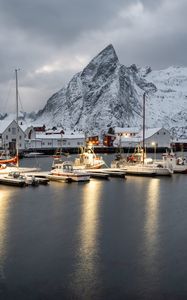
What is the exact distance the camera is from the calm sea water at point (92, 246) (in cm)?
1917

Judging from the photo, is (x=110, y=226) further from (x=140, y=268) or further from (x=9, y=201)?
(x=9, y=201)

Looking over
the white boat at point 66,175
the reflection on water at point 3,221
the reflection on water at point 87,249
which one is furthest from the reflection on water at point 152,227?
the white boat at point 66,175

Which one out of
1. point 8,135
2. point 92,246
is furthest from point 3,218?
point 8,135

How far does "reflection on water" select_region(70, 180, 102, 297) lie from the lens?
64.3ft

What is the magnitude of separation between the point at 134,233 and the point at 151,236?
1224 mm

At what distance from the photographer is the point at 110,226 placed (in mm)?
30125

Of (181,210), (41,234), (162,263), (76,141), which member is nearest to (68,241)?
(41,234)

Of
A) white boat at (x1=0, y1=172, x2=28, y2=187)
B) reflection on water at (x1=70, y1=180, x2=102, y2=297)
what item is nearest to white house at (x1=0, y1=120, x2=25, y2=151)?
white boat at (x1=0, y1=172, x2=28, y2=187)

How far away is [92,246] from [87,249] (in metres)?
0.67

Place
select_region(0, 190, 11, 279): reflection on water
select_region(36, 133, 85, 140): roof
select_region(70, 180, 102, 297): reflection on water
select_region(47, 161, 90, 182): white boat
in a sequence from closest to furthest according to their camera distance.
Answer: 1. select_region(70, 180, 102, 297): reflection on water
2. select_region(0, 190, 11, 279): reflection on water
3. select_region(47, 161, 90, 182): white boat
4. select_region(36, 133, 85, 140): roof

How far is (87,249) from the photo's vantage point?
80.2 ft

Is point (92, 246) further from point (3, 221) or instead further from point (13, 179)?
point (13, 179)

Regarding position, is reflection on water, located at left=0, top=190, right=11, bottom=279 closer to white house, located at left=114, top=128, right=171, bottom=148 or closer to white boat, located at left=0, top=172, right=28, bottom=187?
white boat, located at left=0, top=172, right=28, bottom=187

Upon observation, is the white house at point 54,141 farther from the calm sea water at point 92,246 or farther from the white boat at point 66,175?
the calm sea water at point 92,246
